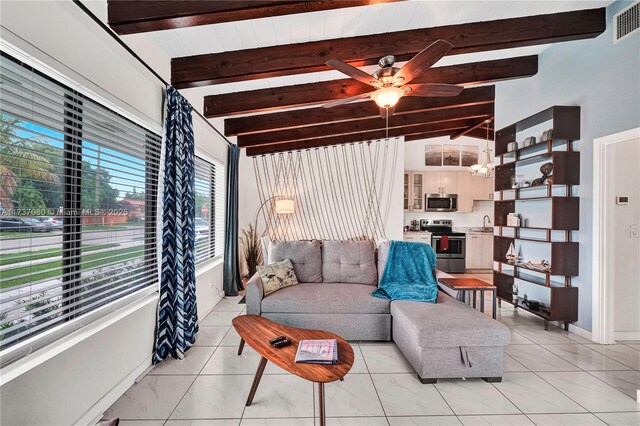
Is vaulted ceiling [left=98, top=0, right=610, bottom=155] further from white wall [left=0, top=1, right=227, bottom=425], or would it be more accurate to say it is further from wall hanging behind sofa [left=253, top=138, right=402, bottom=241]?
wall hanging behind sofa [left=253, top=138, right=402, bottom=241]

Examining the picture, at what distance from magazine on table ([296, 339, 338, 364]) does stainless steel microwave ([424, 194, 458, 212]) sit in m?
5.67

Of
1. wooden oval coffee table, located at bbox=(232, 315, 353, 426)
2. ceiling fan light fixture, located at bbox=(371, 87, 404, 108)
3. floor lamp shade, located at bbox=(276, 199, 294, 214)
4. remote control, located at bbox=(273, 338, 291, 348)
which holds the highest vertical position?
ceiling fan light fixture, located at bbox=(371, 87, 404, 108)

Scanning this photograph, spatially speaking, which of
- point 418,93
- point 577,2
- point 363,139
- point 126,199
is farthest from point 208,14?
point 363,139

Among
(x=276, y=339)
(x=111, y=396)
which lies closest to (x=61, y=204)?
(x=111, y=396)

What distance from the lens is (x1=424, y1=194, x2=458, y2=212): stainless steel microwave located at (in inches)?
277

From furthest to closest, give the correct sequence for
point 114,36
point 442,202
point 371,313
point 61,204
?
point 442,202 < point 371,313 < point 114,36 < point 61,204

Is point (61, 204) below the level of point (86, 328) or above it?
above

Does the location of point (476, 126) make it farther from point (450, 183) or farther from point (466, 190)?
point (466, 190)

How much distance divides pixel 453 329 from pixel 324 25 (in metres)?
2.74

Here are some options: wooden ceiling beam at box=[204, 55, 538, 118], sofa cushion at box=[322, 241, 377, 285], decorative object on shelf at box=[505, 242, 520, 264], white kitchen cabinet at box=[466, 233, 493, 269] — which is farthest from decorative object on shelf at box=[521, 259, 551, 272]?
white kitchen cabinet at box=[466, 233, 493, 269]

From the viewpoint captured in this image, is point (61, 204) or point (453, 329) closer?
point (61, 204)

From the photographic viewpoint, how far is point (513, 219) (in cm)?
403

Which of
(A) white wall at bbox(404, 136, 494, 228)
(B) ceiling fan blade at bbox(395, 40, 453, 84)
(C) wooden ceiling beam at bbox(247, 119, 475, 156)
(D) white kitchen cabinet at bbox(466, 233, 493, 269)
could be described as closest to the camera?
(B) ceiling fan blade at bbox(395, 40, 453, 84)

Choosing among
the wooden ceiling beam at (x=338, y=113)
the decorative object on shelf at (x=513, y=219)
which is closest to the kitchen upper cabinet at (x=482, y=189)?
the wooden ceiling beam at (x=338, y=113)
